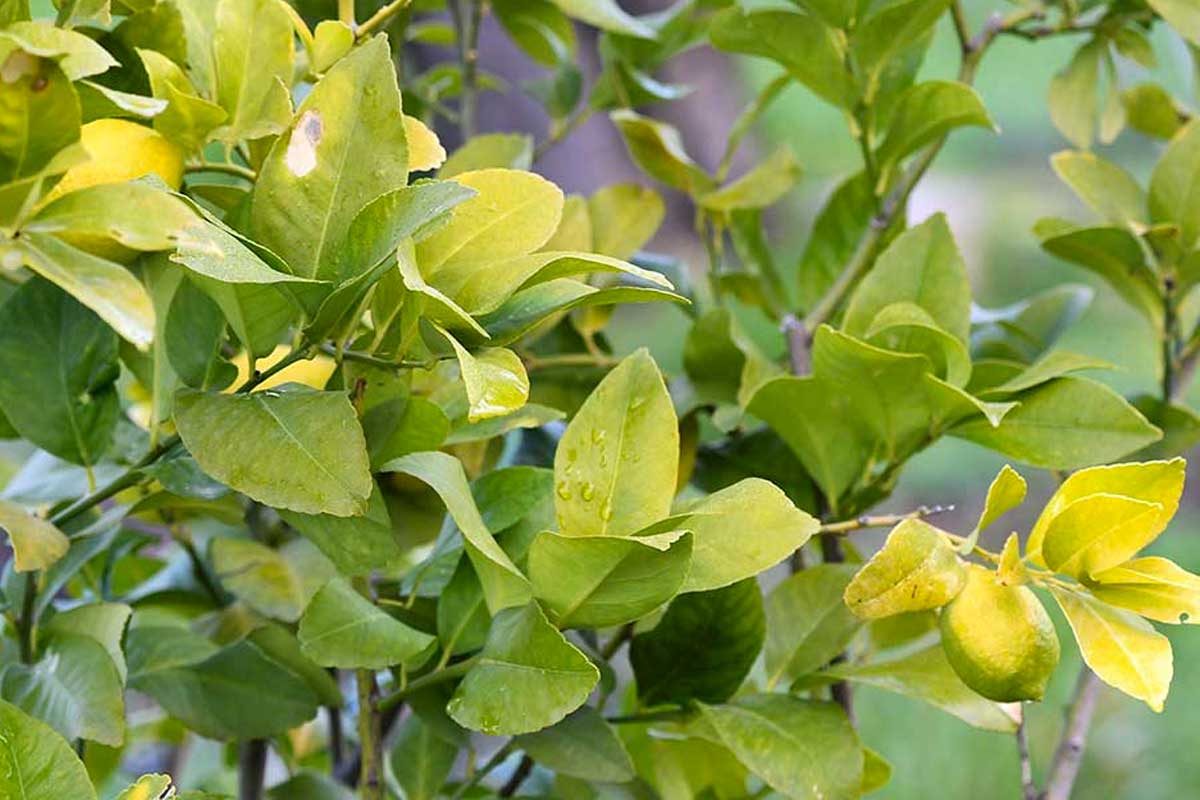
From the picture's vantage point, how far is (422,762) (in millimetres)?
496

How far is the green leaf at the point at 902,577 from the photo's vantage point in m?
0.37

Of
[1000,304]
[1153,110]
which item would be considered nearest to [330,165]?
[1153,110]

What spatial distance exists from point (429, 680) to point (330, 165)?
0.52ft

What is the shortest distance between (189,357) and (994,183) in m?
3.16

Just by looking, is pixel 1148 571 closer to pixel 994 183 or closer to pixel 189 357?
pixel 189 357

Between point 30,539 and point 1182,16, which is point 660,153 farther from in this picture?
point 30,539

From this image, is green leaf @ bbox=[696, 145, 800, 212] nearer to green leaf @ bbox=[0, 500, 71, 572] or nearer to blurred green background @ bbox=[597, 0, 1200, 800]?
blurred green background @ bbox=[597, 0, 1200, 800]

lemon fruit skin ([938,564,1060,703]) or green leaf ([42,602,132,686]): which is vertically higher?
lemon fruit skin ([938,564,1060,703])

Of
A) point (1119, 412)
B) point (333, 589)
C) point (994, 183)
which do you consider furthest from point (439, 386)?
point (994, 183)

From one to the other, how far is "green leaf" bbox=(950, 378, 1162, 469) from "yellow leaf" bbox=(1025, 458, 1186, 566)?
0.09m

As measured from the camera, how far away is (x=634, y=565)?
13.7 inches

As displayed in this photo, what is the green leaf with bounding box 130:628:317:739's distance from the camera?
0.47 metres

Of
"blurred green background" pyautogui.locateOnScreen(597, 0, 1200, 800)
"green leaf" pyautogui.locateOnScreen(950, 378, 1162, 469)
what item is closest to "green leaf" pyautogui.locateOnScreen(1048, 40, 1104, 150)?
"blurred green background" pyautogui.locateOnScreen(597, 0, 1200, 800)

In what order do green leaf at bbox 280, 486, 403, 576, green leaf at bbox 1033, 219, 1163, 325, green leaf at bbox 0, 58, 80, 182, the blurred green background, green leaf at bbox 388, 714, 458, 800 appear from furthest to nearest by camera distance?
the blurred green background → green leaf at bbox 1033, 219, 1163, 325 → green leaf at bbox 388, 714, 458, 800 → green leaf at bbox 280, 486, 403, 576 → green leaf at bbox 0, 58, 80, 182
